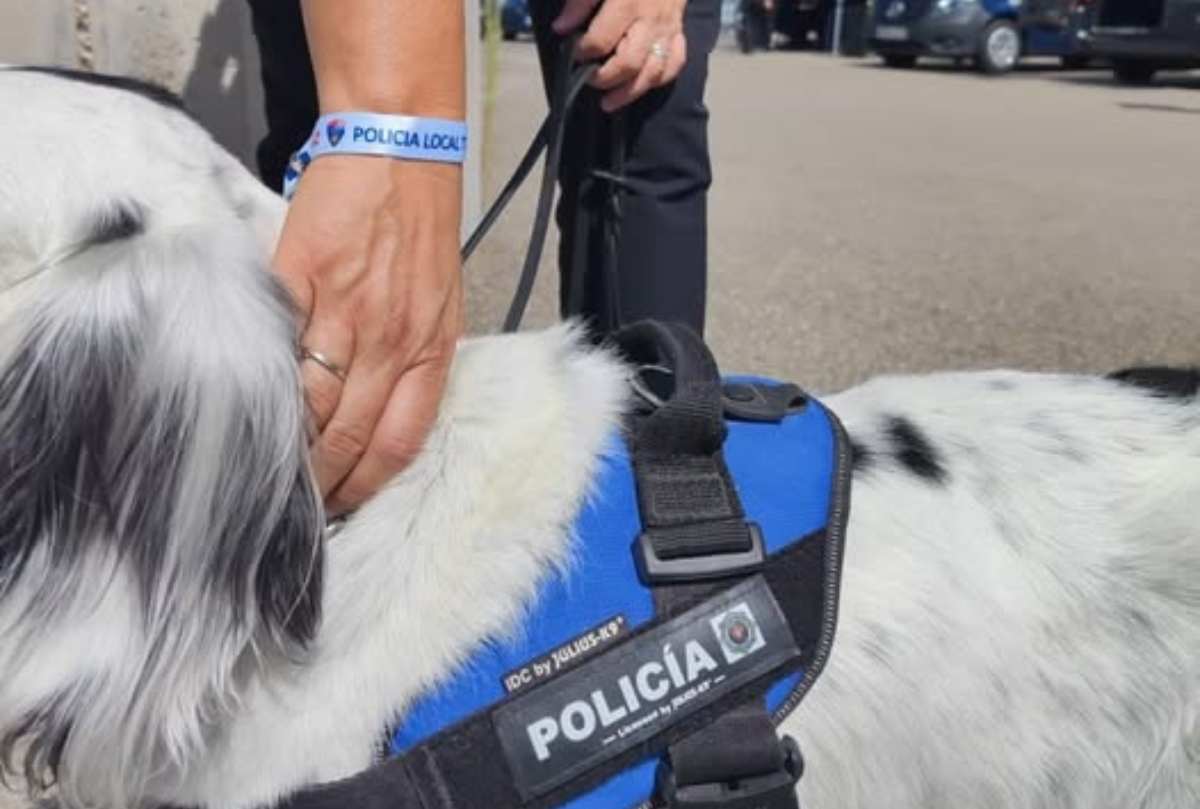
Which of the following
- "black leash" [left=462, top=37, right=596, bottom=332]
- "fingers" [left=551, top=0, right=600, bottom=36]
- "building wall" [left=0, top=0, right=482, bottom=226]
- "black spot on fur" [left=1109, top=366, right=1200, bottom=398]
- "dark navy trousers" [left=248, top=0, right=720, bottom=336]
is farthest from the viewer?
"building wall" [left=0, top=0, right=482, bottom=226]

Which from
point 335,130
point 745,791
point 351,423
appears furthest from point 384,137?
point 745,791

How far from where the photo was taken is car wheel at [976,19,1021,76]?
20203 mm

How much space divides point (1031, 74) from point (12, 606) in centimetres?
2028

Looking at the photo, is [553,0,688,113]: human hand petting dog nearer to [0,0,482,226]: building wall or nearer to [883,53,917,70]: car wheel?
[0,0,482,226]: building wall

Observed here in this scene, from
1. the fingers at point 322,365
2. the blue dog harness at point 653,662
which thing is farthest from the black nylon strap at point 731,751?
the fingers at point 322,365

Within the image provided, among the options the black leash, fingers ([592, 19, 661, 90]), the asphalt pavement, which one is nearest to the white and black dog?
the black leash

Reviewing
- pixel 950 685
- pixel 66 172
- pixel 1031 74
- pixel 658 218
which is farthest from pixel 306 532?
pixel 1031 74

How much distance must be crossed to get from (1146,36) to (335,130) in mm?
17675

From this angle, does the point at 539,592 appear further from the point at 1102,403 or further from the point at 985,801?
the point at 1102,403

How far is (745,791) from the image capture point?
1.50m

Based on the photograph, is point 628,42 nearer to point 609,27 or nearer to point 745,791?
point 609,27

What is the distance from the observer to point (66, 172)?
145 centimetres

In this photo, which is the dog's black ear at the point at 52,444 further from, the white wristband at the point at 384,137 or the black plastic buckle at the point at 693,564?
the black plastic buckle at the point at 693,564

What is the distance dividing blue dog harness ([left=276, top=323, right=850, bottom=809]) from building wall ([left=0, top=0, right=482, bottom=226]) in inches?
109
